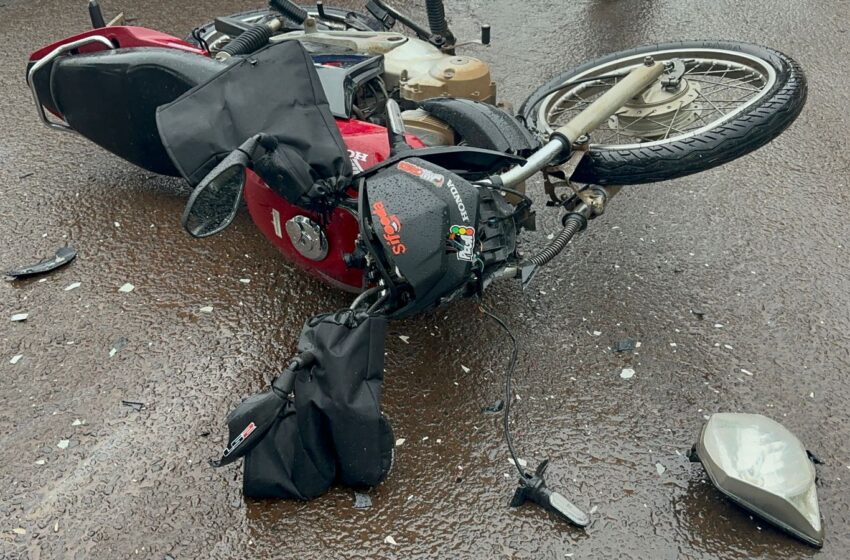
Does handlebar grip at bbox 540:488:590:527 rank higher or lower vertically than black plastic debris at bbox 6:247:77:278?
lower

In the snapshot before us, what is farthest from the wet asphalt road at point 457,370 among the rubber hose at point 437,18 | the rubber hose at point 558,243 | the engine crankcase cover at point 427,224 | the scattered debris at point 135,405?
the rubber hose at point 437,18

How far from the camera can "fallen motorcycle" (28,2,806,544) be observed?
2184 mm

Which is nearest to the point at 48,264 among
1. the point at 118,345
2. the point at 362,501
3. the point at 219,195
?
the point at 118,345

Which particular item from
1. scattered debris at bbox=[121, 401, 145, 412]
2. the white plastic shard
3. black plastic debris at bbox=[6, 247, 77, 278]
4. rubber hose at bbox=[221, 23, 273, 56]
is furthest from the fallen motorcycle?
black plastic debris at bbox=[6, 247, 77, 278]

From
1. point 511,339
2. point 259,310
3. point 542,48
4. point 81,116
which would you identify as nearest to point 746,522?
point 511,339

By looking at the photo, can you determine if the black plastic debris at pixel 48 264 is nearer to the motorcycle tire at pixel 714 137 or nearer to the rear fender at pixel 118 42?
the rear fender at pixel 118 42

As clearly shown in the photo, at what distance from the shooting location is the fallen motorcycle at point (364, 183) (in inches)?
86.0

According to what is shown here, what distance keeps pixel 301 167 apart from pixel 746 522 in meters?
1.70

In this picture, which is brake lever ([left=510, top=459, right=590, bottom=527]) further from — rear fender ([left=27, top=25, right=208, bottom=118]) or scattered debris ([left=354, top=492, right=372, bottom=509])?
rear fender ([left=27, top=25, right=208, bottom=118])

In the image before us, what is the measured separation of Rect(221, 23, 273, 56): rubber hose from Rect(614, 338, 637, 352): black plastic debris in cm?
208

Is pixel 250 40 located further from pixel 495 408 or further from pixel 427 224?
pixel 495 408

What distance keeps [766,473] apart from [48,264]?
296cm

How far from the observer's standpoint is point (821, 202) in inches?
138

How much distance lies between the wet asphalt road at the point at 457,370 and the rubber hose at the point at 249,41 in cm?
77
